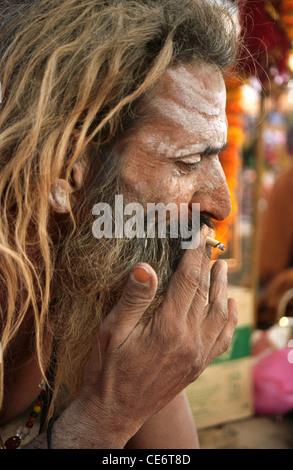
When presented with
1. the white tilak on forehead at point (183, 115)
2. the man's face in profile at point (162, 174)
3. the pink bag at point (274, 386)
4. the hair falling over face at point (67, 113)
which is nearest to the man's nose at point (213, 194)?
the man's face in profile at point (162, 174)

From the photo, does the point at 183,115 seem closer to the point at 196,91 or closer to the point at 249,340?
the point at 196,91

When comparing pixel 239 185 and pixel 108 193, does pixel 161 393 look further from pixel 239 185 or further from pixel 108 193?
pixel 239 185

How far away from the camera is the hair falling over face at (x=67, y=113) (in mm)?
1164

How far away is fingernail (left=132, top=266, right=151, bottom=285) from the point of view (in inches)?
41.7

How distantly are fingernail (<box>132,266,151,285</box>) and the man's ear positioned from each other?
0.27 m

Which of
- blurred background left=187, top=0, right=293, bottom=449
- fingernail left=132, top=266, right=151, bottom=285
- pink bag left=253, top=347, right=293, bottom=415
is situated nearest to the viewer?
fingernail left=132, top=266, right=151, bottom=285

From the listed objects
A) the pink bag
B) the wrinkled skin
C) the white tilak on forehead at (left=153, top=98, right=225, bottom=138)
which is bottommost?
the pink bag

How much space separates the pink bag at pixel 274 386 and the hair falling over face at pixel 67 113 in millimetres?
1887

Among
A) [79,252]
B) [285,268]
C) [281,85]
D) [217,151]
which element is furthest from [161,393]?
[285,268]

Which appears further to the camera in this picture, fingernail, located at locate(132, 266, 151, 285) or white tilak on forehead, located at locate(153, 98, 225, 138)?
white tilak on forehead, located at locate(153, 98, 225, 138)

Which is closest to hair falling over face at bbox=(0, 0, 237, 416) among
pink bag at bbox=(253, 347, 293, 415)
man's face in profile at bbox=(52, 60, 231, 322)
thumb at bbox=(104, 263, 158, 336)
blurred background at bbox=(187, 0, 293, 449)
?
man's face in profile at bbox=(52, 60, 231, 322)

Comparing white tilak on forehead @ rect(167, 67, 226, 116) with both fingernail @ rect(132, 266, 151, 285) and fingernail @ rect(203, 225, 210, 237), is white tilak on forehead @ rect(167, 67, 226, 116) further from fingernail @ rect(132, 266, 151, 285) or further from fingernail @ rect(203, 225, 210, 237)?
fingernail @ rect(132, 266, 151, 285)

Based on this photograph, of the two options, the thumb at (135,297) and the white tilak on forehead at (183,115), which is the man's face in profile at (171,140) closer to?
the white tilak on forehead at (183,115)

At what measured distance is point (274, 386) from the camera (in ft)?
9.49
